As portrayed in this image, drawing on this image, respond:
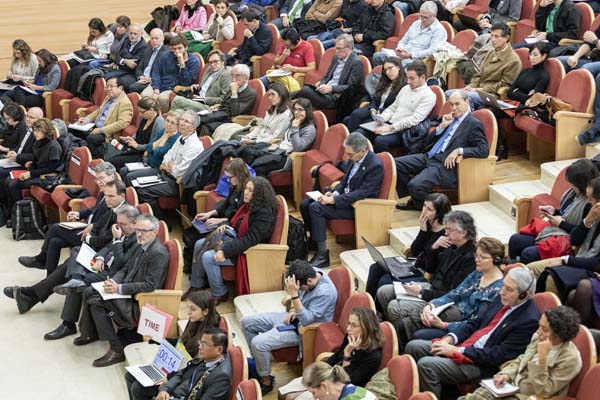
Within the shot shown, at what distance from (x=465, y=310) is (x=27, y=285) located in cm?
298

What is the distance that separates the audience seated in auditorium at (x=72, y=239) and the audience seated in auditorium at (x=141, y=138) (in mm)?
828

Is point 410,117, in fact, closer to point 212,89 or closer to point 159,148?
point 159,148

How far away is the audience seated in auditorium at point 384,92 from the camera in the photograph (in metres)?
6.43

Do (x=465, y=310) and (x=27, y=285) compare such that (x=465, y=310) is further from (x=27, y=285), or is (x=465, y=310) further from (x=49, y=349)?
(x=27, y=285)

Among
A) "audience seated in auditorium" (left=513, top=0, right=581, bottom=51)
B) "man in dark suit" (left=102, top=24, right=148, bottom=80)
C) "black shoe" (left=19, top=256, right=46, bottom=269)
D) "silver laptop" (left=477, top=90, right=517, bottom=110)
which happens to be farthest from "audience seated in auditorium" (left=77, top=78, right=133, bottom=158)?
"audience seated in auditorium" (left=513, top=0, right=581, bottom=51)

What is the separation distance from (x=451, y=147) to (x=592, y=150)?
0.78 metres

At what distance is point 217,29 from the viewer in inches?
345

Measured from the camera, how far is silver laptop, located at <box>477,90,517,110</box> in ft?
20.4

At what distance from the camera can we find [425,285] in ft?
15.5

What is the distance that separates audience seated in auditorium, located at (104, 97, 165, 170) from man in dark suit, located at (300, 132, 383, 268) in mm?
1584

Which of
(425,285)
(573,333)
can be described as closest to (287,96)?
(425,285)

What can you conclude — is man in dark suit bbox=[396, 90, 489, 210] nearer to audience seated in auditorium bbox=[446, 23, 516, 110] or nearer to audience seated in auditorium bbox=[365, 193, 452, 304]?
audience seated in auditorium bbox=[446, 23, 516, 110]

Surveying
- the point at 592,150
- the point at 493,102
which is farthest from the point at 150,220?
the point at 592,150

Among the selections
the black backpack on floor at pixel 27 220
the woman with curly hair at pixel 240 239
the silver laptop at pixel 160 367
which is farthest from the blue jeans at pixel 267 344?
the black backpack on floor at pixel 27 220
